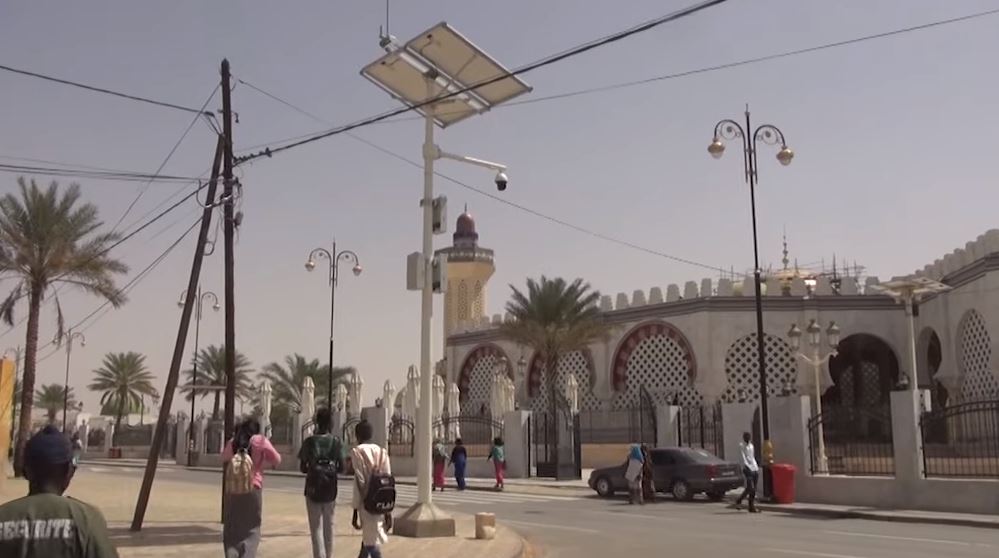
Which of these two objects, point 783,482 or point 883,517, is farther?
point 783,482

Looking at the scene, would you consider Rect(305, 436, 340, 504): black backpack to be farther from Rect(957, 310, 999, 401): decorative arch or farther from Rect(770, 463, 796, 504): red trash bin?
Rect(957, 310, 999, 401): decorative arch

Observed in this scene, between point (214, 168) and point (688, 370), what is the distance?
99.3 feet

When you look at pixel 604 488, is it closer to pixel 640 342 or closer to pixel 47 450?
pixel 640 342

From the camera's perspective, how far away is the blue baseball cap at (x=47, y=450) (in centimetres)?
333

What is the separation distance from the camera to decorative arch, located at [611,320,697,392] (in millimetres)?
41812

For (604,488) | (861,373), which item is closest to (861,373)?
(861,373)

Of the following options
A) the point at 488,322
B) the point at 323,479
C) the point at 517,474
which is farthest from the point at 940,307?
the point at 323,479

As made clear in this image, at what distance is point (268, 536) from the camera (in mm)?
12680

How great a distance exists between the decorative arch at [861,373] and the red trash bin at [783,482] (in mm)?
24290

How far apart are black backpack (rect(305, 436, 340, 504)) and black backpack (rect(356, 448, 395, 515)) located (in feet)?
1.73

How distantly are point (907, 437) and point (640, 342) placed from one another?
25.4 metres

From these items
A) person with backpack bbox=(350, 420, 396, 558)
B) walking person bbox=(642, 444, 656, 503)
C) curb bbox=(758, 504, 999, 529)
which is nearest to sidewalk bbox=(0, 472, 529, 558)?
person with backpack bbox=(350, 420, 396, 558)

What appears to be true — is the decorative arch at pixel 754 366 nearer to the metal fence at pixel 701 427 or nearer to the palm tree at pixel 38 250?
the metal fence at pixel 701 427

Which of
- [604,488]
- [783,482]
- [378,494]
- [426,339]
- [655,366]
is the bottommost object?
[604,488]
